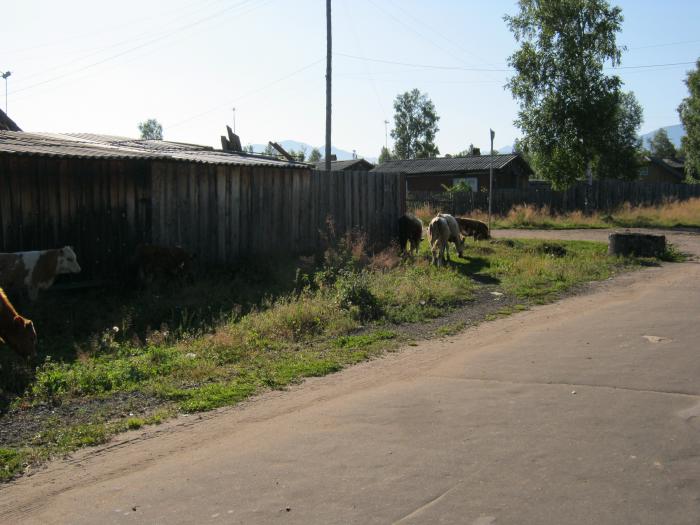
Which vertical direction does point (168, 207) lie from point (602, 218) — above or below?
above

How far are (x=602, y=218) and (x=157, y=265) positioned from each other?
22.9 m

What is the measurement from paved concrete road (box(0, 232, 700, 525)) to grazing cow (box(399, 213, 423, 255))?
1055 cm

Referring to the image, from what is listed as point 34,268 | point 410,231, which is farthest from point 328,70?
point 34,268

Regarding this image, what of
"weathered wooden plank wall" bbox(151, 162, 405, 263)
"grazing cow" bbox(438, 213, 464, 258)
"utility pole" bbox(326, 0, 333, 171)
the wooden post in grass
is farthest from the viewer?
"utility pole" bbox(326, 0, 333, 171)

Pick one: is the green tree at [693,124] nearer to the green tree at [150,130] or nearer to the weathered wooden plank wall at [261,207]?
the weathered wooden plank wall at [261,207]

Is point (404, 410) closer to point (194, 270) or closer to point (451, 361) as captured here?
point (451, 361)

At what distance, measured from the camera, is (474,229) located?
20922mm

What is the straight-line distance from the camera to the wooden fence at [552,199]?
3378cm

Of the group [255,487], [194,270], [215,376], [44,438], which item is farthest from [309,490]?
[194,270]

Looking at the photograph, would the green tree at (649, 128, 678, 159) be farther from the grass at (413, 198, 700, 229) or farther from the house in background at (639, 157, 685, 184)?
the grass at (413, 198, 700, 229)

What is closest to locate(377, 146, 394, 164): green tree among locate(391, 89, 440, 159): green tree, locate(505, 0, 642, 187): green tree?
locate(391, 89, 440, 159): green tree

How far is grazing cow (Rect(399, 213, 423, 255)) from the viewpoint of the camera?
1816 centimetres

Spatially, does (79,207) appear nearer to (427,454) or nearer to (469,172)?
(427,454)

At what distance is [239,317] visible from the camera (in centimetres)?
1027
